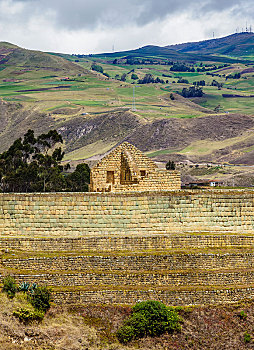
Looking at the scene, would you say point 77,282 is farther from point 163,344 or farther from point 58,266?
point 163,344

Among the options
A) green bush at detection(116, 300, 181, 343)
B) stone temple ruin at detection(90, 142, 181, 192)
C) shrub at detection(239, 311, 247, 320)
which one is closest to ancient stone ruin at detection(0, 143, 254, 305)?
shrub at detection(239, 311, 247, 320)

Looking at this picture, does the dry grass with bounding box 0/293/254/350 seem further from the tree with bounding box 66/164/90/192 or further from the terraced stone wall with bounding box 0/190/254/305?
the tree with bounding box 66/164/90/192

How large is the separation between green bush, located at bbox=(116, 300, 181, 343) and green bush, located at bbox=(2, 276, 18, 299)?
319 centimetres

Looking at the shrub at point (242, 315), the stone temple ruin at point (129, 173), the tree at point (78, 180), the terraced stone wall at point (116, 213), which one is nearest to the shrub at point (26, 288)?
the terraced stone wall at point (116, 213)

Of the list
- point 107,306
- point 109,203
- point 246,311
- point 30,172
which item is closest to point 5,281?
point 107,306

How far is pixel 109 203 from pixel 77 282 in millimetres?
2822

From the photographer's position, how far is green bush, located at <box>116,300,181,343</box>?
46.3ft

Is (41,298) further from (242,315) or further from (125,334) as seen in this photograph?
(242,315)

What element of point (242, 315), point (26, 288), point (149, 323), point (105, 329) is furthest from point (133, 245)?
point (242, 315)

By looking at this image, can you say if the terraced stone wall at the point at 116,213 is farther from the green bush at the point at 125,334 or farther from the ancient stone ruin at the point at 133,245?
the green bush at the point at 125,334

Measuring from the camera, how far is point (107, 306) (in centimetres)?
1508

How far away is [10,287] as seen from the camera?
14.9m

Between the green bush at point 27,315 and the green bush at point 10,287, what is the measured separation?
0.69 metres

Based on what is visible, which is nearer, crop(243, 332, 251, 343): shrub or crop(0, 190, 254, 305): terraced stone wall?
crop(243, 332, 251, 343): shrub
